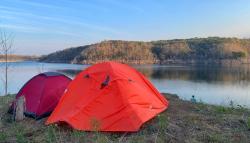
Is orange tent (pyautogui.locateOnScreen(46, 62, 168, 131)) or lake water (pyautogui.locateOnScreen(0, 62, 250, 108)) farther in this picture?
lake water (pyautogui.locateOnScreen(0, 62, 250, 108))

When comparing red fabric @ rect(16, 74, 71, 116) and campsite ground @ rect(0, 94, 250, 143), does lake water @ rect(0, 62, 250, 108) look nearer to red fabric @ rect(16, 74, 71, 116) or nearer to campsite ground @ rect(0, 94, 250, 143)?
campsite ground @ rect(0, 94, 250, 143)

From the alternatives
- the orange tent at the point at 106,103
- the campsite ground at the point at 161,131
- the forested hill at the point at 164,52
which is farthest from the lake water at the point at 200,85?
the forested hill at the point at 164,52

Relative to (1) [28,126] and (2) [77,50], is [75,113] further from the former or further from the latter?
(2) [77,50]

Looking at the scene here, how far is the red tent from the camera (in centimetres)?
688

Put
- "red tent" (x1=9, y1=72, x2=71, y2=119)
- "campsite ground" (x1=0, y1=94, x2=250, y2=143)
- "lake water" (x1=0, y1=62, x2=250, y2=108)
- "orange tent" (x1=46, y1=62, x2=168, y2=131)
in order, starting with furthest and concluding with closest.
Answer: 1. "lake water" (x1=0, y1=62, x2=250, y2=108)
2. "red tent" (x1=9, y1=72, x2=71, y2=119)
3. "orange tent" (x1=46, y1=62, x2=168, y2=131)
4. "campsite ground" (x1=0, y1=94, x2=250, y2=143)

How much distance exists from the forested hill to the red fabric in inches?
2178

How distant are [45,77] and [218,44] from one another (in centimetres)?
7271


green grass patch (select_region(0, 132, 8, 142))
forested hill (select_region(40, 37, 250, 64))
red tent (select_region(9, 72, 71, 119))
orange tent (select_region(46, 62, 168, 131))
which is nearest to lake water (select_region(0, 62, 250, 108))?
red tent (select_region(9, 72, 71, 119))

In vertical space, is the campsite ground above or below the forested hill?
below

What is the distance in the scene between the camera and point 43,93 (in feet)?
23.0

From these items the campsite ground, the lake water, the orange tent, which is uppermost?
the orange tent

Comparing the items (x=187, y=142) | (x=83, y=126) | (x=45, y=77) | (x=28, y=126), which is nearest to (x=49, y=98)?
(x=45, y=77)

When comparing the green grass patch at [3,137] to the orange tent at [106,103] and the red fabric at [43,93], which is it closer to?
the orange tent at [106,103]

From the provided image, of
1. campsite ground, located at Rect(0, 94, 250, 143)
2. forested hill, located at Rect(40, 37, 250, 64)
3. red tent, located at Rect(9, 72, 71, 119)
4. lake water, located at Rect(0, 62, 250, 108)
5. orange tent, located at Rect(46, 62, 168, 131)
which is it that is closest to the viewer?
campsite ground, located at Rect(0, 94, 250, 143)
